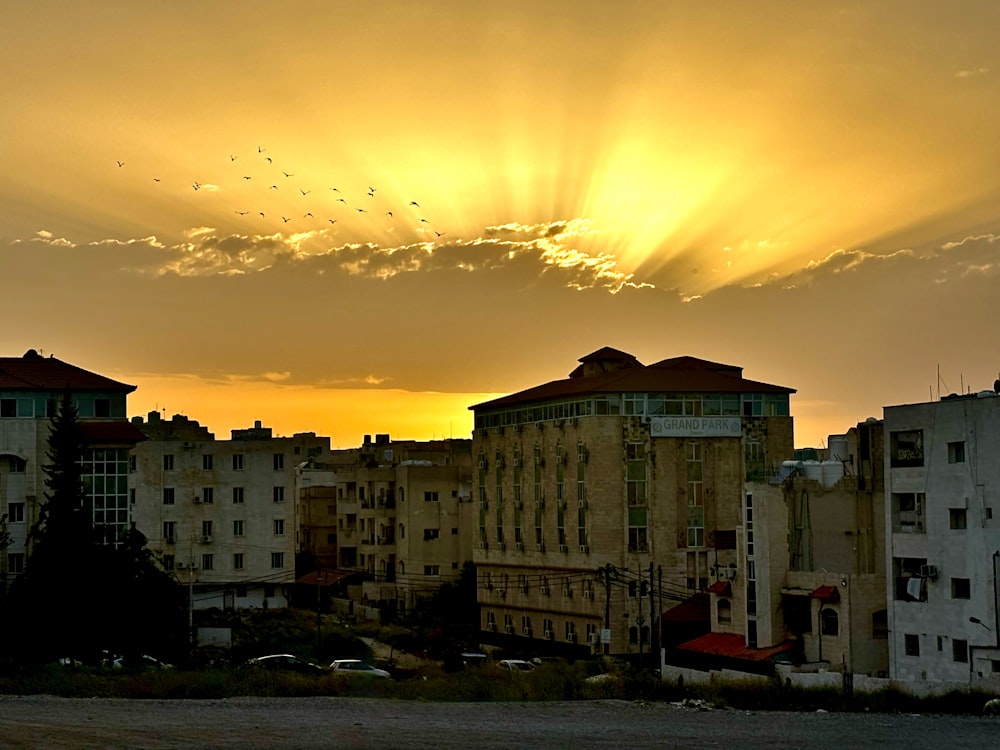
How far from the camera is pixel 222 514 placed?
95.2m

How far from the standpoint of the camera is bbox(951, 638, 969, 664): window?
5341 centimetres

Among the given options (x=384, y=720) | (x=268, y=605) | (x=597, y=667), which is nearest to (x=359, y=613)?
(x=268, y=605)

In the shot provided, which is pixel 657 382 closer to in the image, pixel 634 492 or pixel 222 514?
pixel 634 492

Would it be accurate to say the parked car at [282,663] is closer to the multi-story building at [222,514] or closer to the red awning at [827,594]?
the red awning at [827,594]

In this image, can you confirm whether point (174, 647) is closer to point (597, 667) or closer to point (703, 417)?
point (597, 667)

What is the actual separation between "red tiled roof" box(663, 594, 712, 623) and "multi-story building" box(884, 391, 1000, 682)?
14.5 meters

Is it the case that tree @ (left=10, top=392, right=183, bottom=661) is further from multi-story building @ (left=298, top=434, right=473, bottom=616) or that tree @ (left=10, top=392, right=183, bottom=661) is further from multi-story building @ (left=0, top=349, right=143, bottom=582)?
multi-story building @ (left=298, top=434, right=473, bottom=616)

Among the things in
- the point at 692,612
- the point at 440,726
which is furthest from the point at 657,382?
the point at 440,726

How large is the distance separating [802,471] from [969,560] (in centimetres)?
1142

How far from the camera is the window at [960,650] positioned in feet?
175

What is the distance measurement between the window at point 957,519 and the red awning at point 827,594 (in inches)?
214

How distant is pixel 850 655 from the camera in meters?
57.8

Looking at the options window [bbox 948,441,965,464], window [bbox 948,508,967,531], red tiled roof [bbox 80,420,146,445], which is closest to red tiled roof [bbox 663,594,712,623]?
window [bbox 948,508,967,531]

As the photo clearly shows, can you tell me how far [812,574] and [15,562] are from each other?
3778 cm
